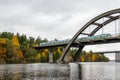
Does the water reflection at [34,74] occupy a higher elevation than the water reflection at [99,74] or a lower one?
higher

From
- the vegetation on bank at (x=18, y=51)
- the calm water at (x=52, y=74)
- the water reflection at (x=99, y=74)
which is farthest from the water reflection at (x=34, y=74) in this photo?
the vegetation on bank at (x=18, y=51)

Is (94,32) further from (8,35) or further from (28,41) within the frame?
(28,41)

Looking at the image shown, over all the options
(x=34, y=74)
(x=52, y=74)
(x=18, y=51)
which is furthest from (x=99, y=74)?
(x=18, y=51)

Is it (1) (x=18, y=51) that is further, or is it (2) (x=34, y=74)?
(1) (x=18, y=51)

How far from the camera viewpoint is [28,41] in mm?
177375

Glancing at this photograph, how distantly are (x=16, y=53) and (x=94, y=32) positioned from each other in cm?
3288

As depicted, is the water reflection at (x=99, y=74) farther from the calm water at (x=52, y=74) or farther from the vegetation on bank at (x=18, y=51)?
the vegetation on bank at (x=18, y=51)

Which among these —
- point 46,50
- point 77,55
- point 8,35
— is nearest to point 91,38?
point 77,55

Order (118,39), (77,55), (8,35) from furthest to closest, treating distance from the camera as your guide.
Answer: (8,35)
(77,55)
(118,39)

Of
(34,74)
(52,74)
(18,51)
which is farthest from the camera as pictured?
(18,51)

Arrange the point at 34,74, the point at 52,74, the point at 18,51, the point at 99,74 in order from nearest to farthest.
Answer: the point at 34,74 < the point at 52,74 < the point at 99,74 < the point at 18,51

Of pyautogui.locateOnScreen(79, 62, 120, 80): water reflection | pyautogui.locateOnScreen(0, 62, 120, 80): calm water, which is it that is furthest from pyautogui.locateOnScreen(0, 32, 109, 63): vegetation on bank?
pyautogui.locateOnScreen(79, 62, 120, 80): water reflection

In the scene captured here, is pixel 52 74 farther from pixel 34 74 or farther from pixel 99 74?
pixel 99 74

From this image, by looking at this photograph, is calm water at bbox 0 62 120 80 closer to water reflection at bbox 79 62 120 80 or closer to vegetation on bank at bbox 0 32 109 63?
water reflection at bbox 79 62 120 80
